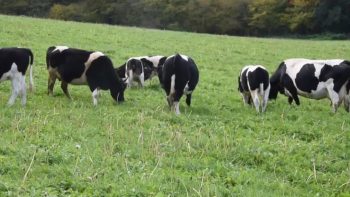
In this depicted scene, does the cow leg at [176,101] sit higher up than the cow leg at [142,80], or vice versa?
the cow leg at [176,101]

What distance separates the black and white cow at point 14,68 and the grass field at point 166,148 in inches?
19.1

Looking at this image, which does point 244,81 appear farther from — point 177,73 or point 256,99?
point 177,73

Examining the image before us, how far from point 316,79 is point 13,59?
8379mm

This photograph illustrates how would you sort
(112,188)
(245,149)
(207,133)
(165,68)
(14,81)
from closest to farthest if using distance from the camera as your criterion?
(112,188)
(245,149)
(207,133)
(14,81)
(165,68)

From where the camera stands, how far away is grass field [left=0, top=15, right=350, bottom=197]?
7539mm

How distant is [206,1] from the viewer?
69.2 m

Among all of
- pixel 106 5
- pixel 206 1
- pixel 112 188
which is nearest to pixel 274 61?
pixel 112 188

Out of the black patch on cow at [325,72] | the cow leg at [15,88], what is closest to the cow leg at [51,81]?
the cow leg at [15,88]

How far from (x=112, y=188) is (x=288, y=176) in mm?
3073

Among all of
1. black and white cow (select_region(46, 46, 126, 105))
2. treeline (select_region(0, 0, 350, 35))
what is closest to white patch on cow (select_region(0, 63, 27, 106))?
black and white cow (select_region(46, 46, 126, 105))

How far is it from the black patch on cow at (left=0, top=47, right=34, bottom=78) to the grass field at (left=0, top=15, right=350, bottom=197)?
97 centimetres

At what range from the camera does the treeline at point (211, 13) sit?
65875 millimetres

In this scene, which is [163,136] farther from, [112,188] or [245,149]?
[112,188]

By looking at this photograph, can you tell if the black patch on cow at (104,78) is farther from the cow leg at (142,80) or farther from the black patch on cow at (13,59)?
the cow leg at (142,80)
